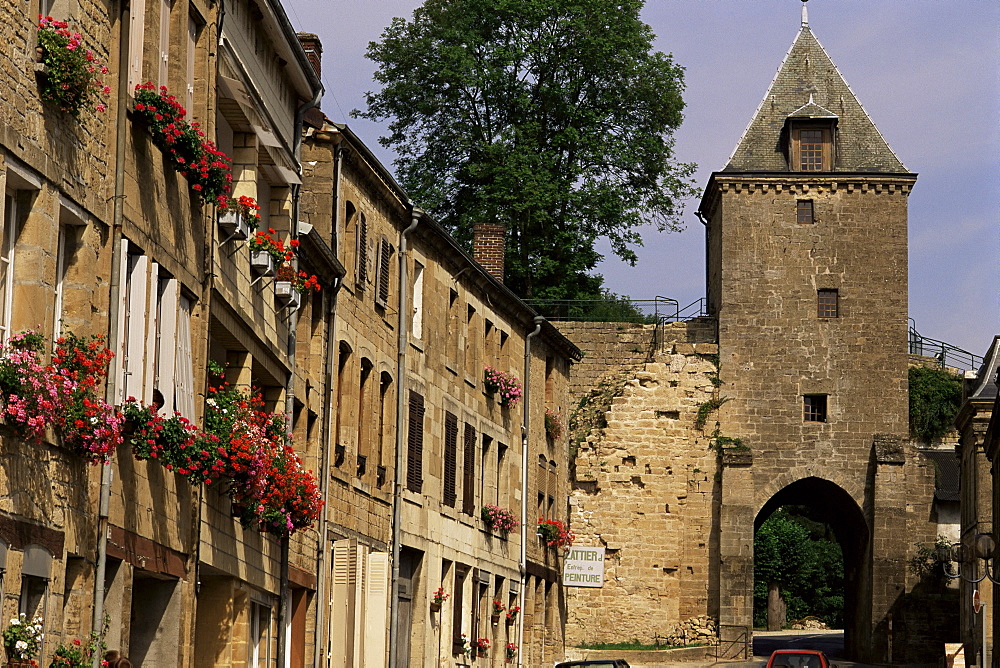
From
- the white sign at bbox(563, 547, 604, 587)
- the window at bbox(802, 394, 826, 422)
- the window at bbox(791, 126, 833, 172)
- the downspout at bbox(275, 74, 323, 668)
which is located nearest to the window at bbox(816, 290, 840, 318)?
the window at bbox(802, 394, 826, 422)

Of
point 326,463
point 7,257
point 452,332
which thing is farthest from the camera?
point 452,332

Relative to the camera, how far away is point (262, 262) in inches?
658

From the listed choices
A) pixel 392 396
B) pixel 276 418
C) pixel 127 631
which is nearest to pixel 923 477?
pixel 392 396

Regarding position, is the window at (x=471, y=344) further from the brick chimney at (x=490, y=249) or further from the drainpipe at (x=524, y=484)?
the brick chimney at (x=490, y=249)

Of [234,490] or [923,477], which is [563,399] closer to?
[923,477]

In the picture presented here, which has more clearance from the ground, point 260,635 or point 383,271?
point 383,271

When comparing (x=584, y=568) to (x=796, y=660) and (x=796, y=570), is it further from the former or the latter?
(x=796, y=570)

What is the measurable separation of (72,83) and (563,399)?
86.9ft

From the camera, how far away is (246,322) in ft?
54.1

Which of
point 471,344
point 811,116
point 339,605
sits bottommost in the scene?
point 339,605

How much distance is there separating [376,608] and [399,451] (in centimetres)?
234

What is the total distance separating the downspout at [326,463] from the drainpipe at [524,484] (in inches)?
428

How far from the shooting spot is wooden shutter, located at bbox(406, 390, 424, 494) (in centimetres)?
2492

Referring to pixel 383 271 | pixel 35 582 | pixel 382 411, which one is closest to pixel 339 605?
pixel 382 411
